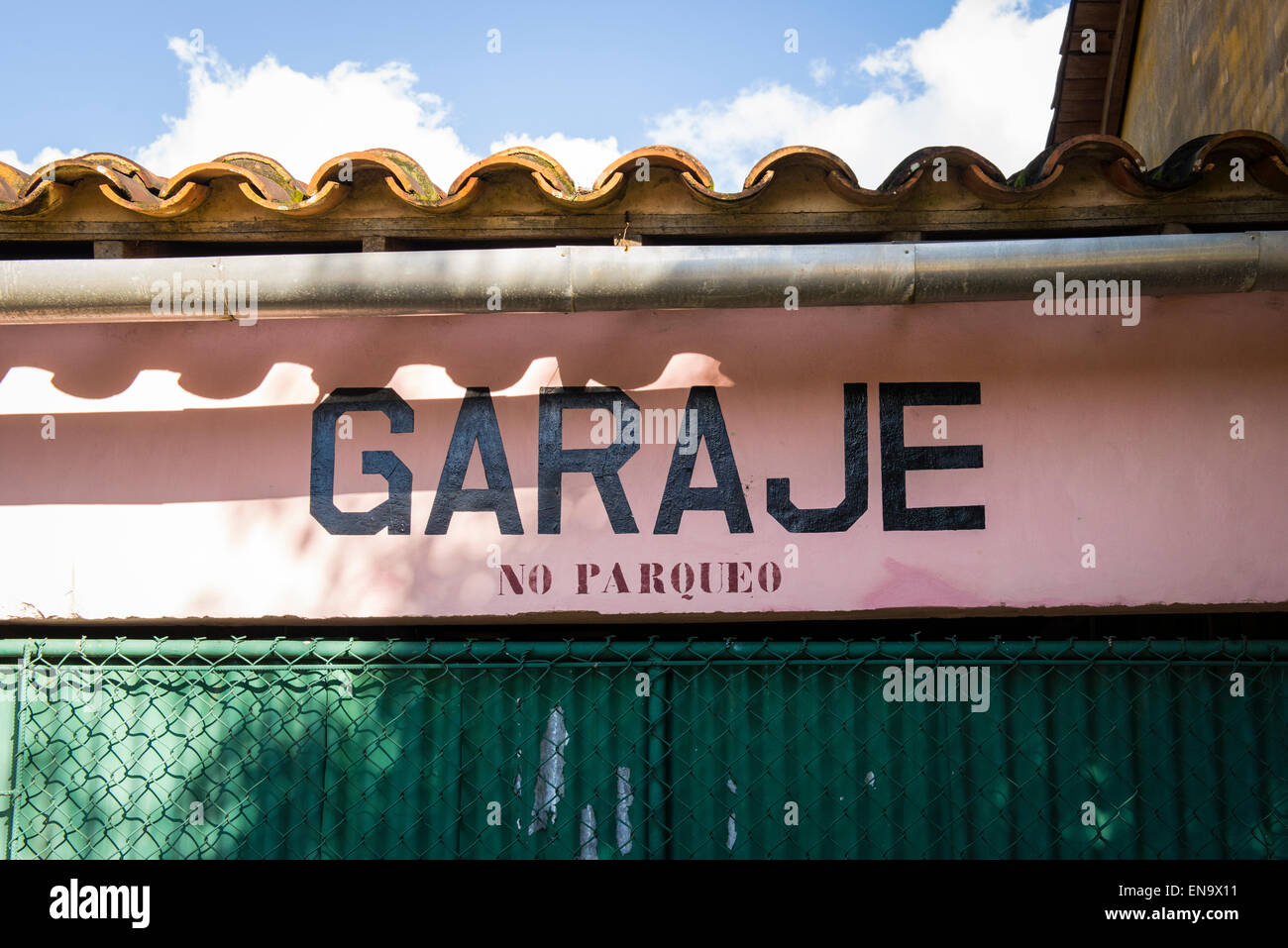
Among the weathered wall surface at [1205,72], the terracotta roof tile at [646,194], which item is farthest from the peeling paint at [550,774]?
the weathered wall surface at [1205,72]

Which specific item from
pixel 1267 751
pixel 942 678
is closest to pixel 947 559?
pixel 942 678

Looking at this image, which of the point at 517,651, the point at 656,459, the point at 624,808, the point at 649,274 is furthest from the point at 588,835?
the point at 649,274

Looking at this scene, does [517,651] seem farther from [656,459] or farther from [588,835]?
[656,459]

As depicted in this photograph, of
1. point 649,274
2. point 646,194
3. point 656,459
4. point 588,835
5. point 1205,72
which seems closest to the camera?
point 649,274

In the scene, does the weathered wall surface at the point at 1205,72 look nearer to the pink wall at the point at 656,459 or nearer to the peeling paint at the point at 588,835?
the pink wall at the point at 656,459

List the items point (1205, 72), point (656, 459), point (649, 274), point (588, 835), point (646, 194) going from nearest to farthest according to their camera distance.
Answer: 1. point (649, 274)
2. point (588, 835)
3. point (646, 194)
4. point (656, 459)
5. point (1205, 72)

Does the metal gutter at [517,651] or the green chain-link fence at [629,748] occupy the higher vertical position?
the metal gutter at [517,651]

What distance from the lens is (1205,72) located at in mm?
5090

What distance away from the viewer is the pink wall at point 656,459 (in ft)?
11.5

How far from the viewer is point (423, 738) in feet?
11.0

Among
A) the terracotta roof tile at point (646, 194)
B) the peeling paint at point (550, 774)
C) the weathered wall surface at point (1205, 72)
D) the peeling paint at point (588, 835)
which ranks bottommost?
the peeling paint at point (588, 835)

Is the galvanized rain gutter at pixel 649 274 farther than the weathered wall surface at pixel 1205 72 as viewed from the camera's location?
No

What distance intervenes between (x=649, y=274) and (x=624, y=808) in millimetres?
1782

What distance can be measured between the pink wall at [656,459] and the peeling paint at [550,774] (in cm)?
43
